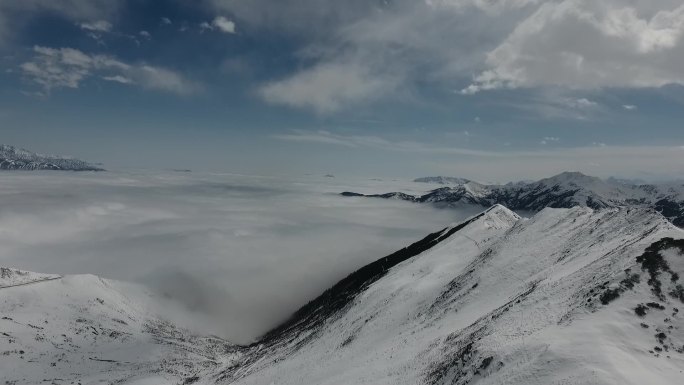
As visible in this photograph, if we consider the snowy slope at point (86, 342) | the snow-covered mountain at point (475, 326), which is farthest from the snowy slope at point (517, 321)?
the snowy slope at point (86, 342)

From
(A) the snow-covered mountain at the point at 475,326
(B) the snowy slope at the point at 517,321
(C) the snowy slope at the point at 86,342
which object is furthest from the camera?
(C) the snowy slope at the point at 86,342

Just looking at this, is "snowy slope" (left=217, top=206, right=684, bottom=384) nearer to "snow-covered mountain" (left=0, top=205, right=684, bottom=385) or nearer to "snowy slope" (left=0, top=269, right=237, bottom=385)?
"snow-covered mountain" (left=0, top=205, right=684, bottom=385)

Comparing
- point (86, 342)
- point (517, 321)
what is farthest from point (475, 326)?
point (86, 342)

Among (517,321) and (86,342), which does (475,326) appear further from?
(86,342)

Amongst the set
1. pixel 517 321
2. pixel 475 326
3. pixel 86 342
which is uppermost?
pixel 517 321

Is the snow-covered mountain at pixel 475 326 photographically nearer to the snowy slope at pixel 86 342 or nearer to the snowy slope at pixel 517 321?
the snowy slope at pixel 517 321

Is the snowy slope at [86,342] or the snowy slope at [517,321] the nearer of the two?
the snowy slope at [517,321]
